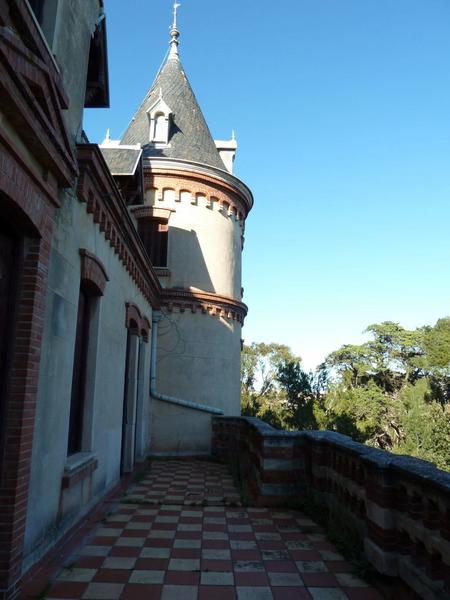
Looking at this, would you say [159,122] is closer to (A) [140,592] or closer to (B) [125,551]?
(B) [125,551]

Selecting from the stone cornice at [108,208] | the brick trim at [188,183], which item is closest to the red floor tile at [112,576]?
the stone cornice at [108,208]

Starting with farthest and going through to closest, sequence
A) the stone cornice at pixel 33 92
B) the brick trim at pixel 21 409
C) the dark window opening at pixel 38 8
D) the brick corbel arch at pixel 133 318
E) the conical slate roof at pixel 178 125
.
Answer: the conical slate roof at pixel 178 125 → the brick corbel arch at pixel 133 318 → the dark window opening at pixel 38 8 → the brick trim at pixel 21 409 → the stone cornice at pixel 33 92

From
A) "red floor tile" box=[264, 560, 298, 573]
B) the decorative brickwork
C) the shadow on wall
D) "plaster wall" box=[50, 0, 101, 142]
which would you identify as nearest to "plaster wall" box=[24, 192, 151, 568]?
"plaster wall" box=[50, 0, 101, 142]

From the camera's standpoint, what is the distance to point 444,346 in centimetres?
3847

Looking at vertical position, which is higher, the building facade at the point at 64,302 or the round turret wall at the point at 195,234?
the round turret wall at the point at 195,234

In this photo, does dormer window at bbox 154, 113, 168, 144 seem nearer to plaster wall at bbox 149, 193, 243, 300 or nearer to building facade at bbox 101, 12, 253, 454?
building facade at bbox 101, 12, 253, 454

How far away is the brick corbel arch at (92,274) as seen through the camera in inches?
233

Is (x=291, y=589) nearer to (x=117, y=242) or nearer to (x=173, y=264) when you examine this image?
(x=117, y=242)

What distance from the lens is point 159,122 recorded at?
51.5 ft

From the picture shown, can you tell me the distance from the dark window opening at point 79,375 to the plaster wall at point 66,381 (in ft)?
0.28

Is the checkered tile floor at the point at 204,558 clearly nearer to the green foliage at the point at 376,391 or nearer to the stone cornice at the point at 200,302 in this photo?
the stone cornice at the point at 200,302

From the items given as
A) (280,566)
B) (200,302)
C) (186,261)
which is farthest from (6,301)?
(186,261)

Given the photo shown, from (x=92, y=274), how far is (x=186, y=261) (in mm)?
8378

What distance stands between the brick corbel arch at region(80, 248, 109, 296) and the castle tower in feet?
22.8
